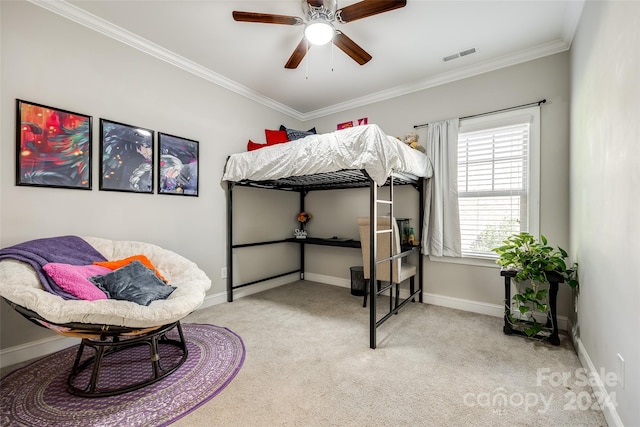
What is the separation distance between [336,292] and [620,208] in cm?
284

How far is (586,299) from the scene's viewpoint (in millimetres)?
1820

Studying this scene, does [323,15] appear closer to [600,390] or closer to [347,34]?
[347,34]

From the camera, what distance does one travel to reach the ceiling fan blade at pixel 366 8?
1598 mm

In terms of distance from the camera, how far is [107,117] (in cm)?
228

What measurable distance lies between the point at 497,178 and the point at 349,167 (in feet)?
5.53

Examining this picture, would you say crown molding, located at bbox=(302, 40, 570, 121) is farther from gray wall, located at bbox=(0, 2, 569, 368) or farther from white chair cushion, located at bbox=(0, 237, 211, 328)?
white chair cushion, located at bbox=(0, 237, 211, 328)

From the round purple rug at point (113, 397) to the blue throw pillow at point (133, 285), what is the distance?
0.51 meters

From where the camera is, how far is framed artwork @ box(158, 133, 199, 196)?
264 centimetres

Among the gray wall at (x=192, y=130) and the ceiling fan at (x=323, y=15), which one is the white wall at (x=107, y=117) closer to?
the gray wall at (x=192, y=130)

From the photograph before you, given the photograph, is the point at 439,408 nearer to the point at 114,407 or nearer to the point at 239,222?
the point at 114,407

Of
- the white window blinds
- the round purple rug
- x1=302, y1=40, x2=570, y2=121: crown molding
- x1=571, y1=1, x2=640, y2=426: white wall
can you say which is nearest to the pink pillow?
the round purple rug

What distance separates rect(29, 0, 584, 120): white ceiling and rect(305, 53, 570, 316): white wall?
5.6 inches

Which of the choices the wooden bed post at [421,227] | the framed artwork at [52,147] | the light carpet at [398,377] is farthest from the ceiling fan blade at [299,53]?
the light carpet at [398,377]

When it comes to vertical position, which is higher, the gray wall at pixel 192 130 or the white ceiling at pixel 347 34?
the white ceiling at pixel 347 34
